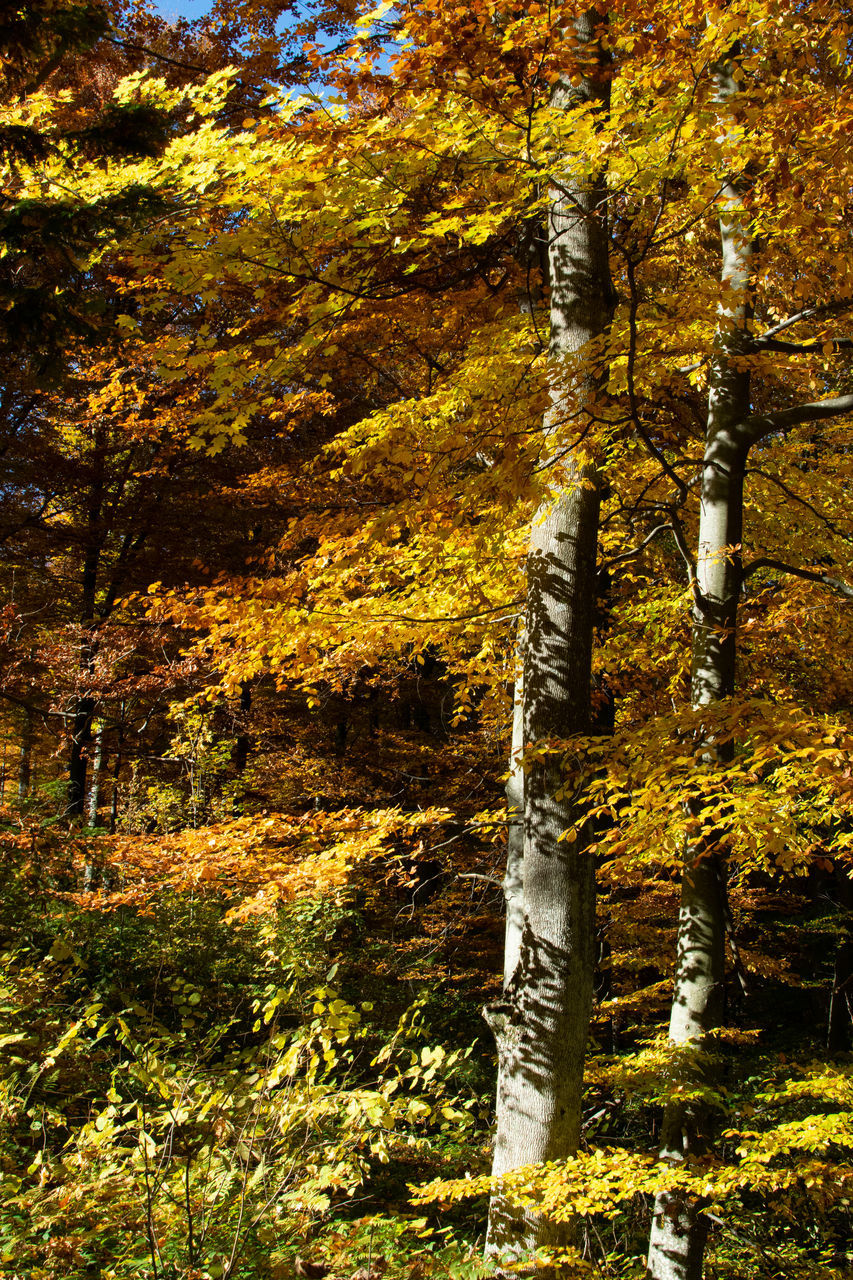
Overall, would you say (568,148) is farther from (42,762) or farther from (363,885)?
(42,762)

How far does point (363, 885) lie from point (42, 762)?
15820mm

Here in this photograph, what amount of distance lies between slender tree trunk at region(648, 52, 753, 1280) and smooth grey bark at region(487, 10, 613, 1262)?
74cm

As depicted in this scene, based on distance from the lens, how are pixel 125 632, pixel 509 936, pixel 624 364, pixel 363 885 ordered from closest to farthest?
pixel 624 364 < pixel 509 936 < pixel 363 885 < pixel 125 632

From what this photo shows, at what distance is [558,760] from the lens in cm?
368

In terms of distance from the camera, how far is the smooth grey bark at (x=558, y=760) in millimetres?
3410

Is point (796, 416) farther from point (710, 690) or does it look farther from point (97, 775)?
point (97, 775)

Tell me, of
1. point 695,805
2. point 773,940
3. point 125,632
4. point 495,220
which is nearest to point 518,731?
point 695,805

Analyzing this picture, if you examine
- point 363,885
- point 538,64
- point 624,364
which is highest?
point 538,64

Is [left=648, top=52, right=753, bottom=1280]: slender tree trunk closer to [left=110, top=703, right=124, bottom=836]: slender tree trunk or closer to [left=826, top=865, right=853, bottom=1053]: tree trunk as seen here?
[left=110, top=703, right=124, bottom=836]: slender tree trunk

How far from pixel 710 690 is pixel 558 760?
1.81 metres

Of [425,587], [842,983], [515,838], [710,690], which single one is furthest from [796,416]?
[842,983]

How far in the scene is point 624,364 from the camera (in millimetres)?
4629

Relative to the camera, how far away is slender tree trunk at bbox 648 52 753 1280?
430 centimetres

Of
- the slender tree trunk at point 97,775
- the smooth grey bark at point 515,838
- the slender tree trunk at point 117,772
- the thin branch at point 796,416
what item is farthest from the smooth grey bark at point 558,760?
the slender tree trunk at point 97,775
